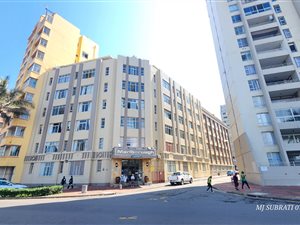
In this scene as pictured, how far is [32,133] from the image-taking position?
32.1 metres

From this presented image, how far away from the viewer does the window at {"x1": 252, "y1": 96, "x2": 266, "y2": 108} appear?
27.9 metres

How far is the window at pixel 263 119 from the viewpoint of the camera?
26.7 metres

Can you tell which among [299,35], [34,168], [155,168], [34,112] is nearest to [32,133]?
[34,112]

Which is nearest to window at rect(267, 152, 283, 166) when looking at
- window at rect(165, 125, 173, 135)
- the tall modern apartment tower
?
the tall modern apartment tower

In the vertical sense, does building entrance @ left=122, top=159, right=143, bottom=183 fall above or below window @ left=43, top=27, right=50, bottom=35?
below

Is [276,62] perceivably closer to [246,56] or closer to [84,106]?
[246,56]

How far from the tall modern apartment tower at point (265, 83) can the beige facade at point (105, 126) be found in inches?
513

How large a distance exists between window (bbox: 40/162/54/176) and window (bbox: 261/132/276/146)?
106 ft

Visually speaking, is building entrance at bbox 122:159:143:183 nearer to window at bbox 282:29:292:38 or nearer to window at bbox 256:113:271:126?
window at bbox 256:113:271:126

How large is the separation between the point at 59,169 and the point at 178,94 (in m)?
28.9

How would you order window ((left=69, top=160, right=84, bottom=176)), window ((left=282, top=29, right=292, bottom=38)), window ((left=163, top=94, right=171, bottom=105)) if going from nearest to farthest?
window ((left=69, top=160, right=84, bottom=176)) < window ((left=282, top=29, right=292, bottom=38)) < window ((left=163, top=94, right=171, bottom=105))

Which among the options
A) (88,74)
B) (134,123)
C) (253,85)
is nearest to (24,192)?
(134,123)

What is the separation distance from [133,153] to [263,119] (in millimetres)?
19865

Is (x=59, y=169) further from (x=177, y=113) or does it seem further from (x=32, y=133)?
(x=177, y=113)
